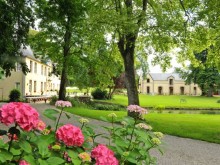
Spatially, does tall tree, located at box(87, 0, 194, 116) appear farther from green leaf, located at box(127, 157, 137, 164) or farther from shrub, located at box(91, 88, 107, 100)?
shrub, located at box(91, 88, 107, 100)

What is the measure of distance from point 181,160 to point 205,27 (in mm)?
10158

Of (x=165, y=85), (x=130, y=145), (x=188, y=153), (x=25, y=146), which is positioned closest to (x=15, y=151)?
(x=25, y=146)

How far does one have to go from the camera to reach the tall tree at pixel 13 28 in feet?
44.4

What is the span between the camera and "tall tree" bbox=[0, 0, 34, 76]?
13523 mm

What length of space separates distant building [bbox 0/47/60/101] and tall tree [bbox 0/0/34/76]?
18376 mm

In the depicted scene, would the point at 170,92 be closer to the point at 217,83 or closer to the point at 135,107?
the point at 217,83

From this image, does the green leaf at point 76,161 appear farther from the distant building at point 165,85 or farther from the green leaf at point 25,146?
the distant building at point 165,85

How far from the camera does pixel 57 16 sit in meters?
14.5

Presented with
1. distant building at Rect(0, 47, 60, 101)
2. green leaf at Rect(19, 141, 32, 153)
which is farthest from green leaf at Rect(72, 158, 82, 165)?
distant building at Rect(0, 47, 60, 101)

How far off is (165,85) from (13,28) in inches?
3673

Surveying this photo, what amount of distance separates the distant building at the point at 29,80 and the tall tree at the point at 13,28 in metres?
18.4

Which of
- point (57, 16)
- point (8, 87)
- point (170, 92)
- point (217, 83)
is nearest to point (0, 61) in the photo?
point (57, 16)

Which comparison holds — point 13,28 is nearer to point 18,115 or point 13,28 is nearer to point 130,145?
point 130,145

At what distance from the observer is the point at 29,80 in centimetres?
4316
